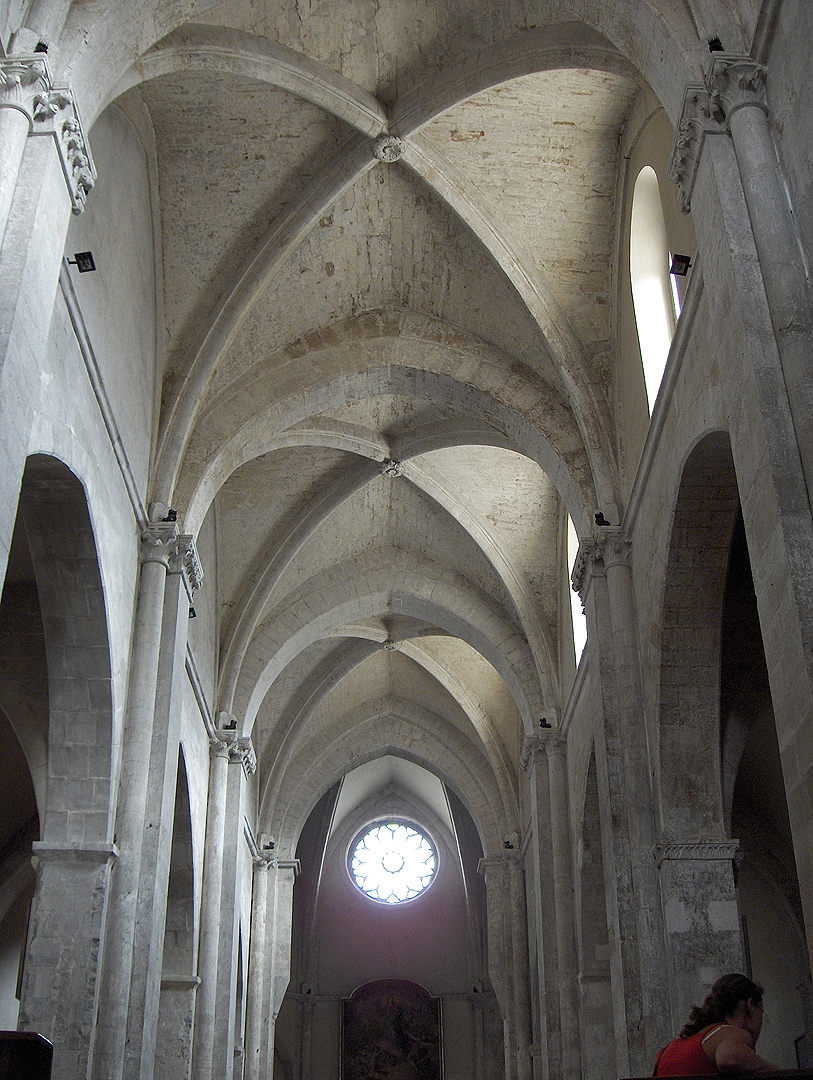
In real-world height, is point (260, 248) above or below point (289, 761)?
above

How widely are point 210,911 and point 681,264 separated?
9.52m

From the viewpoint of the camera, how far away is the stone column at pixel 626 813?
897cm

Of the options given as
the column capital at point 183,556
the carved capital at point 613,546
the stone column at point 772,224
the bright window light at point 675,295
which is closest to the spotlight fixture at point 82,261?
the column capital at point 183,556

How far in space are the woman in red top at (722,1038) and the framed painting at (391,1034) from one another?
73.0 feet

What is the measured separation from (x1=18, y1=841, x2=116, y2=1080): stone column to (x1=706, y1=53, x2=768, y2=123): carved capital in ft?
22.0

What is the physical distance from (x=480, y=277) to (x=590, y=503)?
2727mm

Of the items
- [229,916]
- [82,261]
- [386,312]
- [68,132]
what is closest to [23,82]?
[68,132]

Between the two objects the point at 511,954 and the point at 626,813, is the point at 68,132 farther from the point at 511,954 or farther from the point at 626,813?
the point at 511,954

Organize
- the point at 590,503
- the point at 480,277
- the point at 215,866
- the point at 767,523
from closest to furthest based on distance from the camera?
1. the point at 767,523
2. the point at 590,503
3. the point at 480,277
4. the point at 215,866

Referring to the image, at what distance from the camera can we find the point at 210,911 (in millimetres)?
13781

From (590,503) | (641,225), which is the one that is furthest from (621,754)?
(641,225)

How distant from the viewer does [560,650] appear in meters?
15.3

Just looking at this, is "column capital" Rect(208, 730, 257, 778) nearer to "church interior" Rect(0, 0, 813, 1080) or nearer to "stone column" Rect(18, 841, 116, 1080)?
"church interior" Rect(0, 0, 813, 1080)

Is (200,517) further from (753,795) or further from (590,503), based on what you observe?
(753,795)
